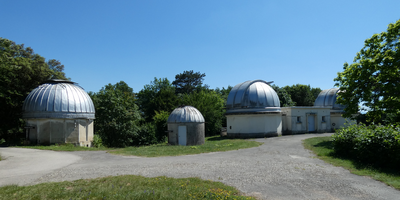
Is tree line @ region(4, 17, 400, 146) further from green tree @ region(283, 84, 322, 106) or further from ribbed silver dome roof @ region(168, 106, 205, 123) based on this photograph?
green tree @ region(283, 84, 322, 106)

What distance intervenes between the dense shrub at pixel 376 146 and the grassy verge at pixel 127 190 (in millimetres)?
7306

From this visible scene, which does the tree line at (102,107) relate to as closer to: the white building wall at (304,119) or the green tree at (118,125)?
the green tree at (118,125)

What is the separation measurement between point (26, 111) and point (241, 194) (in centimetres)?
2113

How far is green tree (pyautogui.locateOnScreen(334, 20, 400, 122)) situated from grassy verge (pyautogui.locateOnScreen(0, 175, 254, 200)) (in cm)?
1312

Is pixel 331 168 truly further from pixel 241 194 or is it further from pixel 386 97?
pixel 386 97

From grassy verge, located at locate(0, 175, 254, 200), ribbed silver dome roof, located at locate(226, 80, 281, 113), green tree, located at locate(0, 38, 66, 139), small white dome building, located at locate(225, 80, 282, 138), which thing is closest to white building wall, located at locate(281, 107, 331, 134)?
small white dome building, located at locate(225, 80, 282, 138)

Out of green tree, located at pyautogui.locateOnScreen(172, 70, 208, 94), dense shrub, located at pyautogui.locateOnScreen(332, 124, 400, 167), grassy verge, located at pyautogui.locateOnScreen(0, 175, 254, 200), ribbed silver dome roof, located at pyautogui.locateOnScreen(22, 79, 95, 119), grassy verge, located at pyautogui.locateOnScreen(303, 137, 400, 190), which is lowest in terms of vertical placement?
grassy verge, located at pyautogui.locateOnScreen(303, 137, 400, 190)

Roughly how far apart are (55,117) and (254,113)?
62.5 ft

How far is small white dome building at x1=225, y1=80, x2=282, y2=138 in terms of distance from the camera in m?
27.3

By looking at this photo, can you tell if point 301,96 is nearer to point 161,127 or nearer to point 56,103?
point 161,127

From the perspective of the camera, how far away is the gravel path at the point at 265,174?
757cm

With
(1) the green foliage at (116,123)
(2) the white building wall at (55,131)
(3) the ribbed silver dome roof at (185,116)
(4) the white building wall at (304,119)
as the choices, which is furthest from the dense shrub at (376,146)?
(1) the green foliage at (116,123)

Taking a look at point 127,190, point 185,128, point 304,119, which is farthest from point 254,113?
point 127,190

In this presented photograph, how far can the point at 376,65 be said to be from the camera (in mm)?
15492
